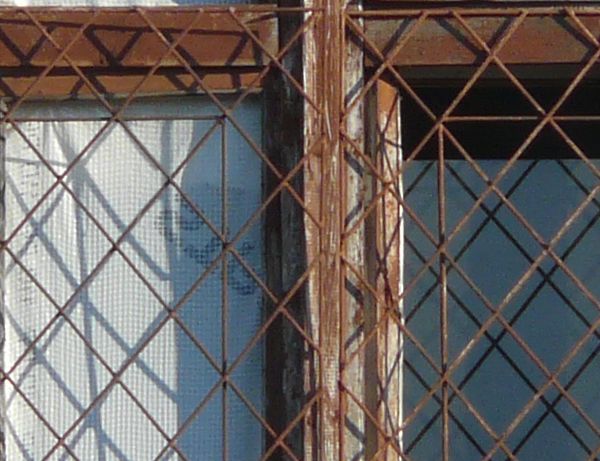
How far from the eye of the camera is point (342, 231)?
2.27 meters

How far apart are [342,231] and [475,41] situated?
1.18 ft

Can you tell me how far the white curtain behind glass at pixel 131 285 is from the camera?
7.60 ft

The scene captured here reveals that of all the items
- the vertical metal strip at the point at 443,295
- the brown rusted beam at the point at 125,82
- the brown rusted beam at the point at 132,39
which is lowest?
the vertical metal strip at the point at 443,295

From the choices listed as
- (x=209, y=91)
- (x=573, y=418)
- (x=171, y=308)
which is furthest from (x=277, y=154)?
(x=573, y=418)

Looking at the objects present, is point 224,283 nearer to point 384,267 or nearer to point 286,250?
point 286,250

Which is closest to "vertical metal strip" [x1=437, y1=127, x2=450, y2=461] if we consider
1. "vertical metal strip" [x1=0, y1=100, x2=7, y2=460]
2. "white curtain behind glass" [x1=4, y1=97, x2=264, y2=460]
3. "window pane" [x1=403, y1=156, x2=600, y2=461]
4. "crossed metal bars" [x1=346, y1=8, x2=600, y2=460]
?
"crossed metal bars" [x1=346, y1=8, x2=600, y2=460]

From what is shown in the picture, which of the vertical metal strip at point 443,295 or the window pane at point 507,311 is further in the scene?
the window pane at point 507,311

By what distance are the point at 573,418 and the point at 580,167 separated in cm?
41

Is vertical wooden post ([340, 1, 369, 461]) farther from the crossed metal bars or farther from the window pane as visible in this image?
the window pane

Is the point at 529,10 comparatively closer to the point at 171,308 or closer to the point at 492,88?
the point at 492,88

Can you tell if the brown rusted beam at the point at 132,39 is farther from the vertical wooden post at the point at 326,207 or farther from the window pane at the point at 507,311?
the window pane at the point at 507,311

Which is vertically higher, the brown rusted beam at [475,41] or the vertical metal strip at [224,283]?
the brown rusted beam at [475,41]

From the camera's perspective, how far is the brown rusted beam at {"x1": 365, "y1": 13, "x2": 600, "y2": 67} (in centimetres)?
231

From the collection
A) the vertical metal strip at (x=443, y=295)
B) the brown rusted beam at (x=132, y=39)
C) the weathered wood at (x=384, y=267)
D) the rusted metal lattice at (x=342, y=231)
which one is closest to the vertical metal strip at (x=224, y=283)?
the rusted metal lattice at (x=342, y=231)
